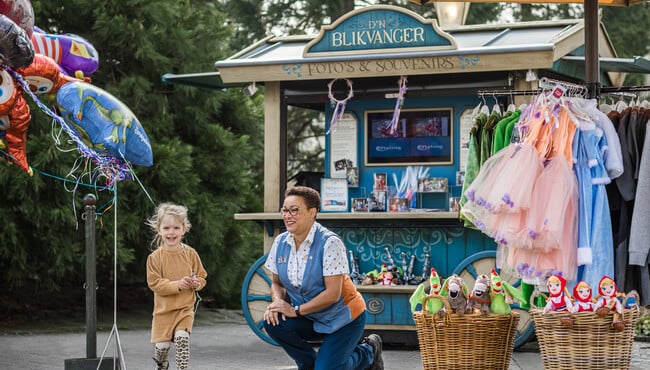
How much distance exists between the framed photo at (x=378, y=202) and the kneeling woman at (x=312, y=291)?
3.56 metres

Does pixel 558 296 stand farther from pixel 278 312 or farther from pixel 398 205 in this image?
pixel 398 205

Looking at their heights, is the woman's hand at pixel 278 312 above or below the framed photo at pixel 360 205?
below

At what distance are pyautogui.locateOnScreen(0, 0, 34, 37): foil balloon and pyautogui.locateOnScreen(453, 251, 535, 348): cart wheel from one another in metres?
4.13

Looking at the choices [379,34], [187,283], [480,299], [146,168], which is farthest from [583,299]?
[146,168]

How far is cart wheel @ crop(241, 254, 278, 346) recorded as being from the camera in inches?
397

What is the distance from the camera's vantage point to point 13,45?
6.92 m

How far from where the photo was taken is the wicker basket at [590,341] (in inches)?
255

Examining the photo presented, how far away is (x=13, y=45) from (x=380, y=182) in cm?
463

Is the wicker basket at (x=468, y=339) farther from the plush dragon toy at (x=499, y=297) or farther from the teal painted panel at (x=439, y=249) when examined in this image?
the teal painted panel at (x=439, y=249)

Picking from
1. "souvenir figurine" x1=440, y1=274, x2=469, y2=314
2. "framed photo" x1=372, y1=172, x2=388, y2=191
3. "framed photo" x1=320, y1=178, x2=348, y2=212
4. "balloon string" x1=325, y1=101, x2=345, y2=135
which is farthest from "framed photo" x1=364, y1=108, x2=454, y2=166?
"souvenir figurine" x1=440, y1=274, x2=469, y2=314

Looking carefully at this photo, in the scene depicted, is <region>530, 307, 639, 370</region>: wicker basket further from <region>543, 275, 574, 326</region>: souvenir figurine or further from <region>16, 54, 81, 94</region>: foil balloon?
<region>16, 54, 81, 94</region>: foil balloon

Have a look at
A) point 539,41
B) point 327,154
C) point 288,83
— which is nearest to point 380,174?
point 327,154

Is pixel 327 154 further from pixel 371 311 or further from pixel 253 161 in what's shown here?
pixel 253 161

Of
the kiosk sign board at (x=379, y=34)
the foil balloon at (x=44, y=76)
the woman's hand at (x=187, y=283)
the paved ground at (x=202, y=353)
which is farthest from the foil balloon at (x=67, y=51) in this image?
the kiosk sign board at (x=379, y=34)
